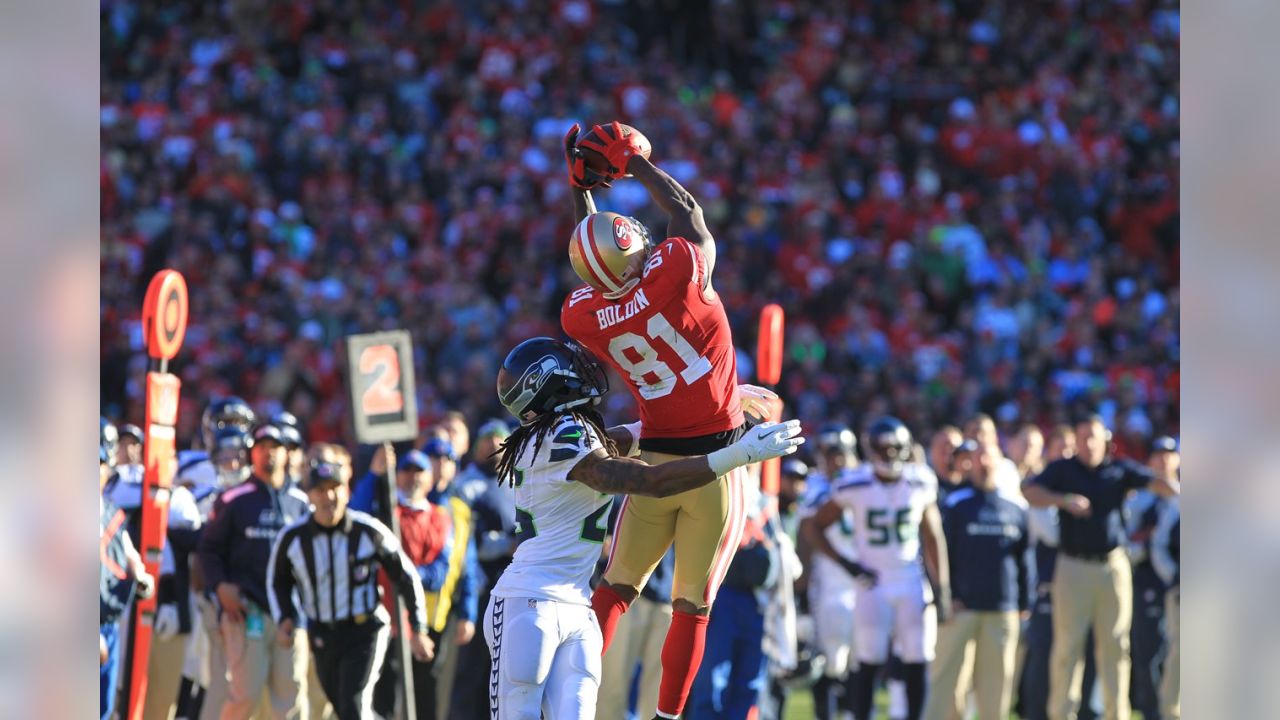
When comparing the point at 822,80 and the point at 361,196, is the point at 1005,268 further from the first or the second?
the point at 361,196

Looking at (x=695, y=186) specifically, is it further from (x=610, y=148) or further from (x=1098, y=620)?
(x=610, y=148)

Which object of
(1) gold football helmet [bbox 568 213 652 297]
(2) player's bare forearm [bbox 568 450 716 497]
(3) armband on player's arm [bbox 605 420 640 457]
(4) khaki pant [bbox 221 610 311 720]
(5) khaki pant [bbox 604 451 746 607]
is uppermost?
(1) gold football helmet [bbox 568 213 652 297]

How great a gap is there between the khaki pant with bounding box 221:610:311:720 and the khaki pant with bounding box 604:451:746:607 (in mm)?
3038

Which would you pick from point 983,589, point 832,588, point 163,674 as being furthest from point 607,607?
point 832,588

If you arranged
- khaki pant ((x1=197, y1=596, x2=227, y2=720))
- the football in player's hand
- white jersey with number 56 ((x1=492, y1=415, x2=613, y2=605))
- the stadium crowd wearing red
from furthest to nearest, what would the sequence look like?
the stadium crowd wearing red, khaki pant ((x1=197, y1=596, x2=227, y2=720)), the football in player's hand, white jersey with number 56 ((x1=492, y1=415, x2=613, y2=605))

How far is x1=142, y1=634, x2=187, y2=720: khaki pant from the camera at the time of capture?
31.1 feet

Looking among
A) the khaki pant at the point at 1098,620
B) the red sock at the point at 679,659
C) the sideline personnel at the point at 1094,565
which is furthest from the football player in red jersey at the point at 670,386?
the khaki pant at the point at 1098,620

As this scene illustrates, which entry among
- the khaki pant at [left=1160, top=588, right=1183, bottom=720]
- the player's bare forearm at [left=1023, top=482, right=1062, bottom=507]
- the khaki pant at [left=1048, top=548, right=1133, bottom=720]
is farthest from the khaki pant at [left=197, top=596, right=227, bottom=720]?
the khaki pant at [left=1160, top=588, right=1183, bottom=720]

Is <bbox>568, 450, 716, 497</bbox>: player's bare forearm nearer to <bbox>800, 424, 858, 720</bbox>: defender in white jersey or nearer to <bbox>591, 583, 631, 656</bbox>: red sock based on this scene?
<bbox>591, 583, 631, 656</bbox>: red sock

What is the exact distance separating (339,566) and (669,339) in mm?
2662

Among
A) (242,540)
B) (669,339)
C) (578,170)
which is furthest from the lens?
(242,540)

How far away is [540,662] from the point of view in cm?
505

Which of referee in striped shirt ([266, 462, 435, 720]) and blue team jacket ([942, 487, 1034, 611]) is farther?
blue team jacket ([942, 487, 1034, 611])
